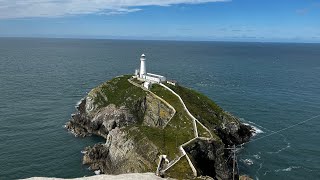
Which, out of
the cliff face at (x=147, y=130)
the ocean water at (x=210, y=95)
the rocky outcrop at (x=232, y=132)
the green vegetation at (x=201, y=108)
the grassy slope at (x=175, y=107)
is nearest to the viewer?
the cliff face at (x=147, y=130)

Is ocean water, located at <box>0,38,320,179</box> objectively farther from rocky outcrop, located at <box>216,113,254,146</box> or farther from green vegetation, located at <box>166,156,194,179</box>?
green vegetation, located at <box>166,156,194,179</box>

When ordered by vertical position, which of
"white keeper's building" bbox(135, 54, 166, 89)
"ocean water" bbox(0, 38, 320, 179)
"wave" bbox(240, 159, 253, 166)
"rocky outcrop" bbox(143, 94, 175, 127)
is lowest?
"wave" bbox(240, 159, 253, 166)

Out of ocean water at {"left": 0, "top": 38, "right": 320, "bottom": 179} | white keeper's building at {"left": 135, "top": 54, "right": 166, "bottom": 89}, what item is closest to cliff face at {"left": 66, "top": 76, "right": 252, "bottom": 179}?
white keeper's building at {"left": 135, "top": 54, "right": 166, "bottom": 89}

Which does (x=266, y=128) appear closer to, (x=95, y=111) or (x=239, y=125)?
(x=239, y=125)

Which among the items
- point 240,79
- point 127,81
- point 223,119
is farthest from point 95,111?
point 240,79

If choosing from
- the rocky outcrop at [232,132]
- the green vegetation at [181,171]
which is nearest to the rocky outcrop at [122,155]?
the green vegetation at [181,171]

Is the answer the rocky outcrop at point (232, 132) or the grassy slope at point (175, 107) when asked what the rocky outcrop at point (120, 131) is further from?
the rocky outcrop at point (232, 132)

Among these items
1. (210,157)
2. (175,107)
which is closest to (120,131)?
(175,107)

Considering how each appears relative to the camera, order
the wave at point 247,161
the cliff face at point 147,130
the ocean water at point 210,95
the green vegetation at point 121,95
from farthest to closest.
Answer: the green vegetation at point 121,95, the wave at point 247,161, the ocean water at point 210,95, the cliff face at point 147,130
